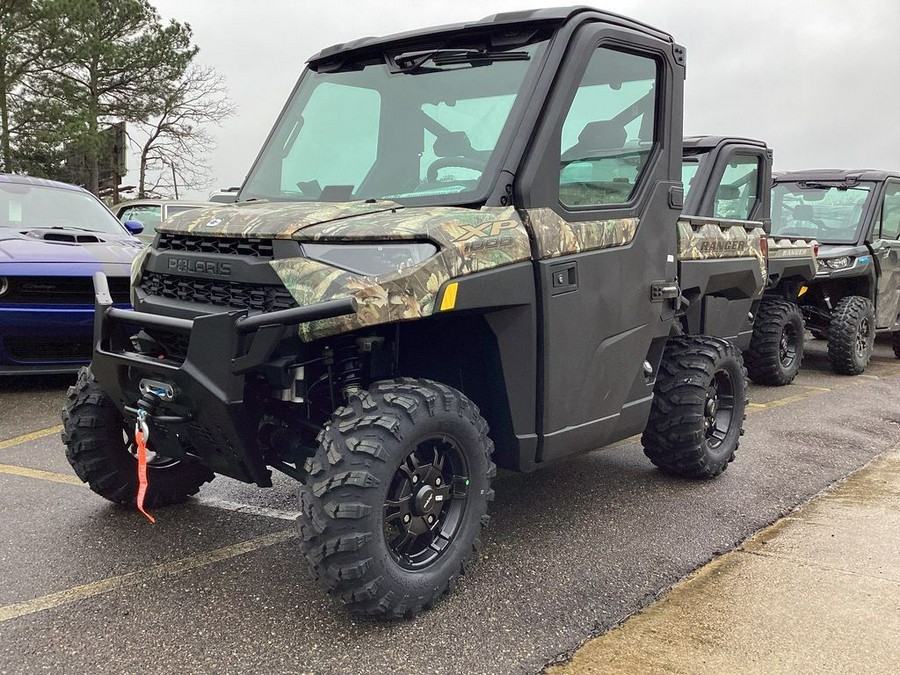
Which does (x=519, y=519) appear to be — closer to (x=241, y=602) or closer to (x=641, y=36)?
(x=241, y=602)

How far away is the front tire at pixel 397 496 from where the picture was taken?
2.87 meters

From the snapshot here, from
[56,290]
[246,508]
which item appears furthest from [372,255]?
[56,290]

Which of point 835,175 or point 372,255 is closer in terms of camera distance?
point 372,255

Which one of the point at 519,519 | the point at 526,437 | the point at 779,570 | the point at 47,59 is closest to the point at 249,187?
the point at 526,437

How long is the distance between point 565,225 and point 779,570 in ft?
5.79

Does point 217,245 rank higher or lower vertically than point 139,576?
higher

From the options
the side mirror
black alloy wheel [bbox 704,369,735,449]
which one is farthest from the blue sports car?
the side mirror

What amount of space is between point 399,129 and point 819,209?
25.3 ft

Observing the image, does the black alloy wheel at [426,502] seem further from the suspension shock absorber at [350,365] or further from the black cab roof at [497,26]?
the black cab roof at [497,26]

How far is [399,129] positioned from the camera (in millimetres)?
3703

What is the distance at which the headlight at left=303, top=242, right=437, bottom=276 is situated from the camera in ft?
9.68

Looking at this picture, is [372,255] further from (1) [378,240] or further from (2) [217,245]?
(2) [217,245]

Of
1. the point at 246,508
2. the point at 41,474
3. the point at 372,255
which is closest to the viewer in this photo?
the point at 372,255

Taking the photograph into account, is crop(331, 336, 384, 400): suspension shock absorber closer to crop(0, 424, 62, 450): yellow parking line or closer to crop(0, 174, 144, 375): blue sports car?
crop(0, 424, 62, 450): yellow parking line
